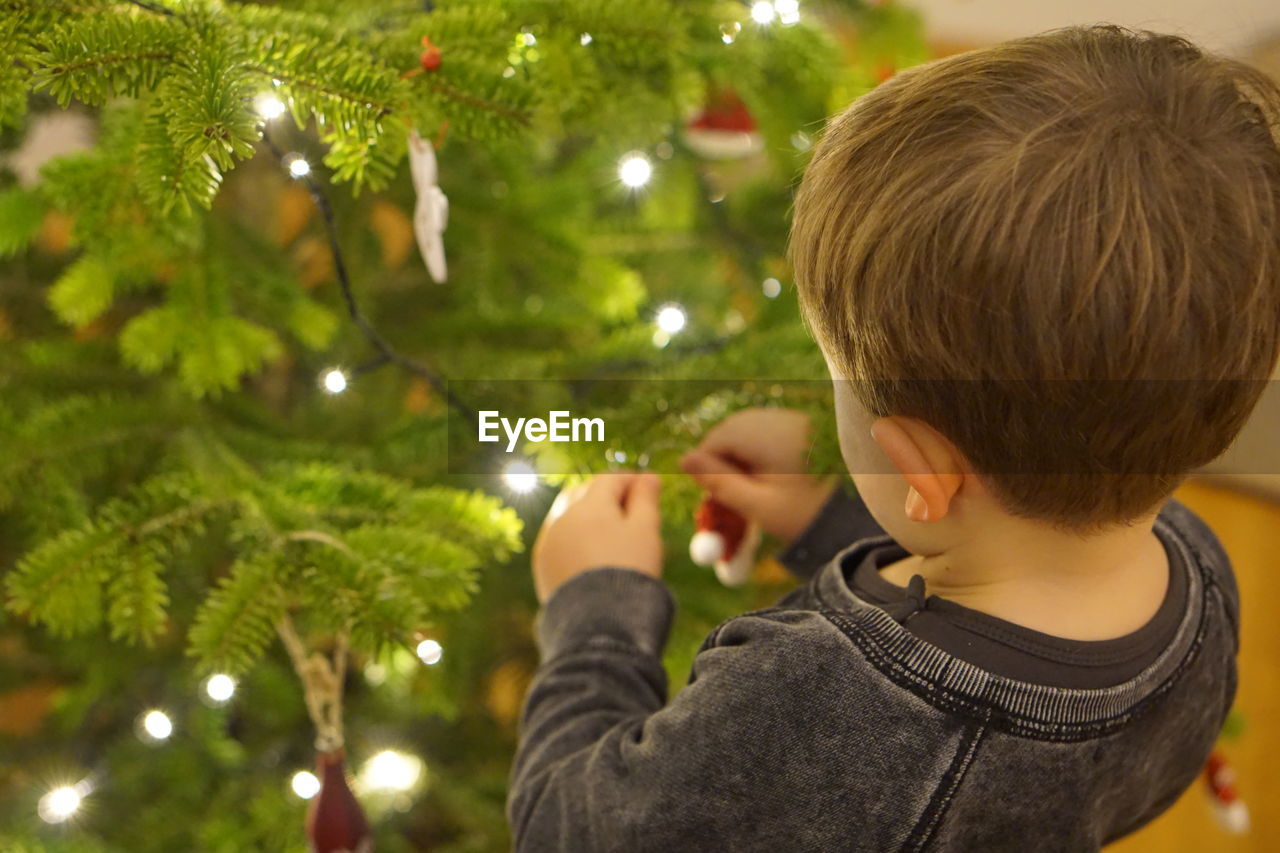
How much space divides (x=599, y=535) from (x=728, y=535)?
0.41 feet

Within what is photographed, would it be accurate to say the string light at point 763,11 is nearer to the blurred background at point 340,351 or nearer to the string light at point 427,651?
the blurred background at point 340,351

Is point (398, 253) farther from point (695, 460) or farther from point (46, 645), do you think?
point (695, 460)

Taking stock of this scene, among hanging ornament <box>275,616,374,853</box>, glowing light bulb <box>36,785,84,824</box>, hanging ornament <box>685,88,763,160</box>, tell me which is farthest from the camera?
hanging ornament <box>685,88,763,160</box>

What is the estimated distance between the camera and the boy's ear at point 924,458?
0.45 metres

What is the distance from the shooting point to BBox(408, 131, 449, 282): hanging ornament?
1.82ft

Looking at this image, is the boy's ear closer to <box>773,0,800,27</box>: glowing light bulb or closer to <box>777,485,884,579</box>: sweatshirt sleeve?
<box>777,485,884,579</box>: sweatshirt sleeve

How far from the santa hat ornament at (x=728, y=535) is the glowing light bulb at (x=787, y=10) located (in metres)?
0.37

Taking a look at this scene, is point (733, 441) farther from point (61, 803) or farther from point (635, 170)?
point (61, 803)

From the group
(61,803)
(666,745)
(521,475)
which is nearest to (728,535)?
(521,475)

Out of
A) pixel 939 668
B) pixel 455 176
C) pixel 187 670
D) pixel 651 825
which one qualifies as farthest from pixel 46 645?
pixel 939 668

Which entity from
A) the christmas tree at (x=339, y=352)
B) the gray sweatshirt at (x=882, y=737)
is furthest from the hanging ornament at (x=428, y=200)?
the gray sweatshirt at (x=882, y=737)

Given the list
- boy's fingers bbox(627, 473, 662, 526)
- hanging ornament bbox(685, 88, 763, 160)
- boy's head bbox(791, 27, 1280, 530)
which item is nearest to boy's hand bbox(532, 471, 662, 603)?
boy's fingers bbox(627, 473, 662, 526)

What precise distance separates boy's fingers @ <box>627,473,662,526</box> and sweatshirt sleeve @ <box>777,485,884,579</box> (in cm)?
11

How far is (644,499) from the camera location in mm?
659
